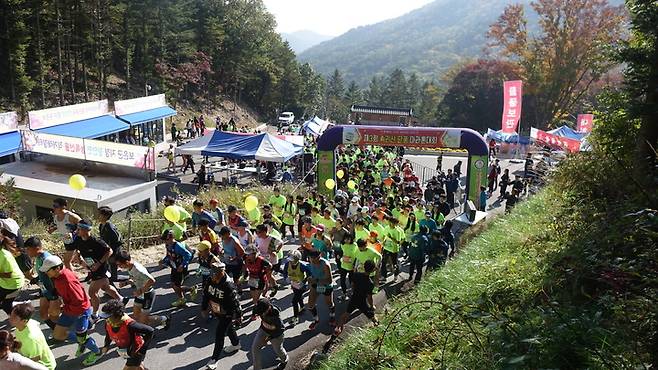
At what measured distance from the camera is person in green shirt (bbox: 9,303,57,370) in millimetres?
4621

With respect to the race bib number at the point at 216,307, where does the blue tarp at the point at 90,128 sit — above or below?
above

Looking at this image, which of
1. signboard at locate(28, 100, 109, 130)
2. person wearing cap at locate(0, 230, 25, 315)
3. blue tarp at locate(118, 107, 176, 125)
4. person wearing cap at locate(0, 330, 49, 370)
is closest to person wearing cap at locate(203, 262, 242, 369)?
person wearing cap at locate(0, 330, 49, 370)

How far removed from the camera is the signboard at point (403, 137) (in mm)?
16938

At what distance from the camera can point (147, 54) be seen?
1565 inches

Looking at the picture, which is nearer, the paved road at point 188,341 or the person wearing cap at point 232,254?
the paved road at point 188,341

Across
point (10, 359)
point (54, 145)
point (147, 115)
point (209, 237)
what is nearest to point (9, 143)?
point (54, 145)

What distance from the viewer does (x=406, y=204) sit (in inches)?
456

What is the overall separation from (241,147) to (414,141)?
665 centimetres

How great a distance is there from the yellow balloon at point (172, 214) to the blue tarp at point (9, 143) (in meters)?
10.8

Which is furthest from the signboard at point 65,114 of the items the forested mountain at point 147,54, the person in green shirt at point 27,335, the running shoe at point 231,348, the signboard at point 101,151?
the person in green shirt at point 27,335

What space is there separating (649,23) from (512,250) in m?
3.60

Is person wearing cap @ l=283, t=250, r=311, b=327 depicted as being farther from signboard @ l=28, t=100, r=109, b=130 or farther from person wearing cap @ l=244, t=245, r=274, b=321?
Result: signboard @ l=28, t=100, r=109, b=130

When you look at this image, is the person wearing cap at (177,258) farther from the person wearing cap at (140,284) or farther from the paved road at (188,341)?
the person wearing cap at (140,284)

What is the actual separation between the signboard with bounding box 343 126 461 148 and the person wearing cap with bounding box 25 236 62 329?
1244 cm
